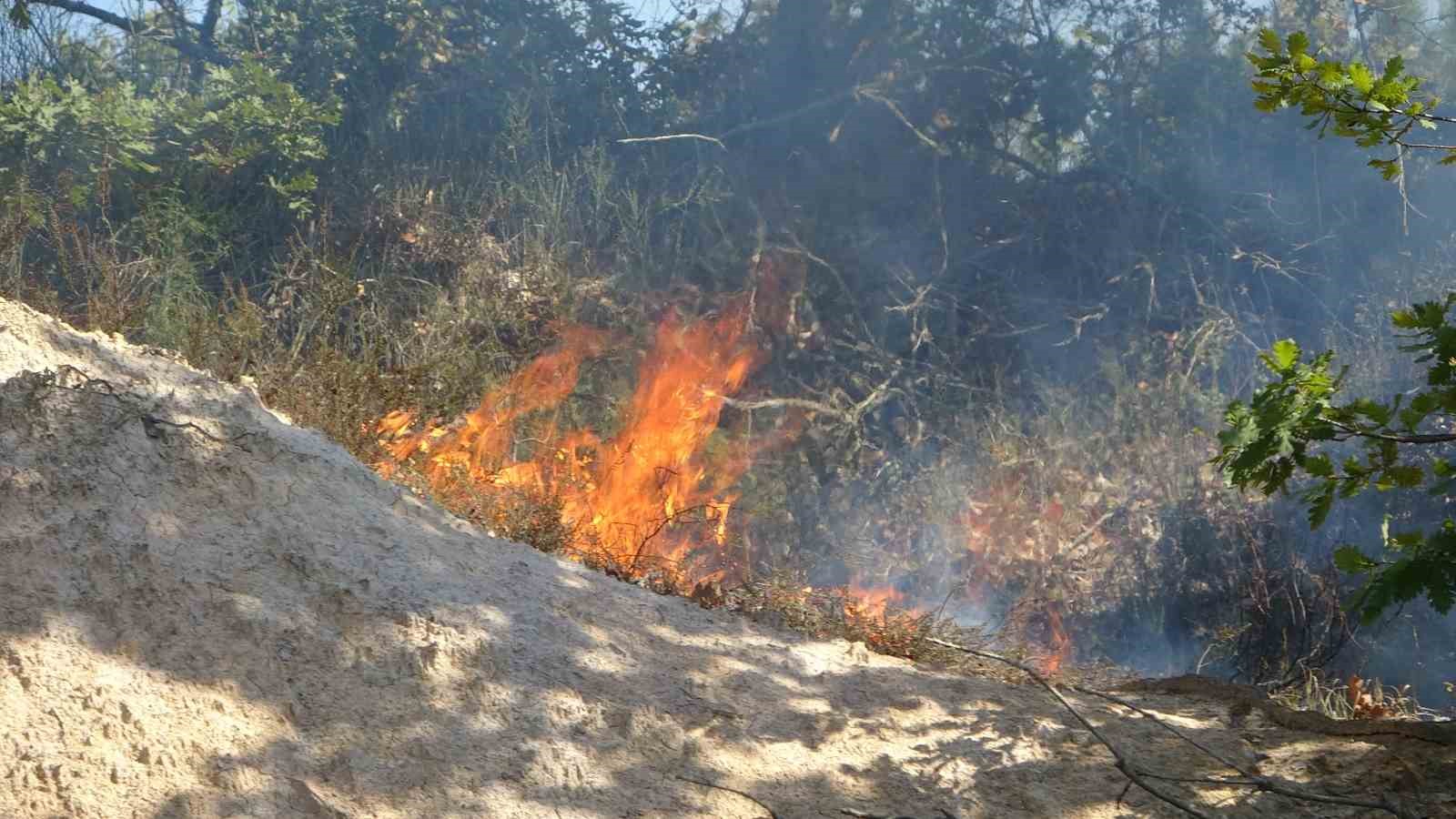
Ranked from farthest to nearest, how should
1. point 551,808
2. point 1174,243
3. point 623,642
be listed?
point 1174,243 < point 623,642 < point 551,808

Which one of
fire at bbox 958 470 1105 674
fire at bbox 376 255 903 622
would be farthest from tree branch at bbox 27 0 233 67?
fire at bbox 958 470 1105 674

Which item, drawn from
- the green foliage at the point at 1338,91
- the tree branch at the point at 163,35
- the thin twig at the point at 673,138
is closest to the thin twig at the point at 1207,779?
the green foliage at the point at 1338,91

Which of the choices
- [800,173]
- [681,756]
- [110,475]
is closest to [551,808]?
[681,756]

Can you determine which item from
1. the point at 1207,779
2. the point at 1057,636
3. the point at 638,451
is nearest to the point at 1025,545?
the point at 1057,636

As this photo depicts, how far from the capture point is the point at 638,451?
25.5 feet

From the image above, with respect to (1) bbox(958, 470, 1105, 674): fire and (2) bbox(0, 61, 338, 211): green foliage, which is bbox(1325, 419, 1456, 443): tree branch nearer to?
(1) bbox(958, 470, 1105, 674): fire

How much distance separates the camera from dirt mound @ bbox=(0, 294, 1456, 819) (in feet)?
9.66

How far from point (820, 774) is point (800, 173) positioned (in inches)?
335

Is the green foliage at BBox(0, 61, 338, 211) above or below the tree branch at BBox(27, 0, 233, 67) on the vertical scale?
below

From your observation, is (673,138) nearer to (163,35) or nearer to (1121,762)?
(163,35)

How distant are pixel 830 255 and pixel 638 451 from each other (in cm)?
382

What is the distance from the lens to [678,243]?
1062cm

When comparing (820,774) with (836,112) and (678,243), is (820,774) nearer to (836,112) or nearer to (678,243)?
(678,243)

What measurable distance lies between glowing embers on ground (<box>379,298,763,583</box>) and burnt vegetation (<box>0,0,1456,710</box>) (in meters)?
0.05
